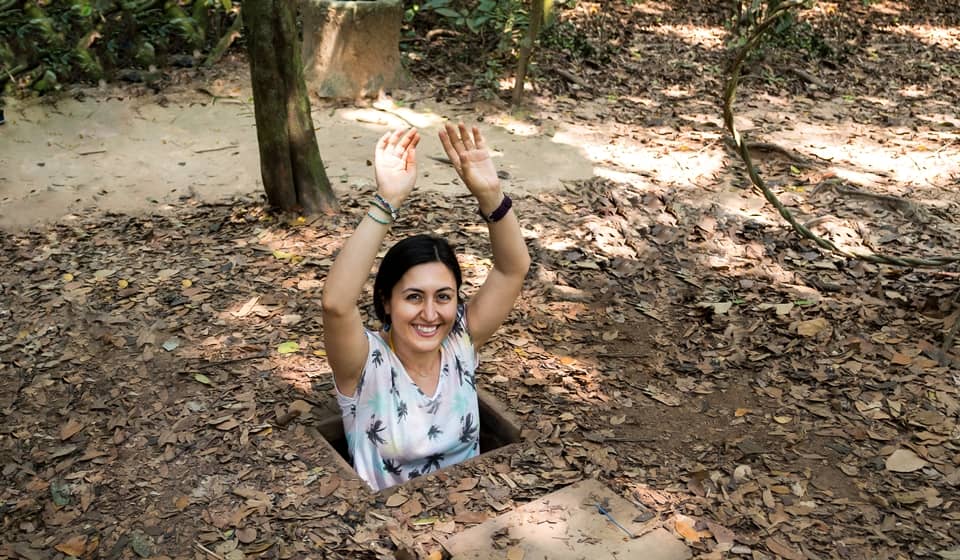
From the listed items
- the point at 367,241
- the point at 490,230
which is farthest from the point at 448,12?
the point at 367,241

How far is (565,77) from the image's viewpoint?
9.11 metres

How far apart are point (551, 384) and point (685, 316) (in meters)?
1.07

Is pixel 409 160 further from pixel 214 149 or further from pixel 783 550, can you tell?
pixel 214 149

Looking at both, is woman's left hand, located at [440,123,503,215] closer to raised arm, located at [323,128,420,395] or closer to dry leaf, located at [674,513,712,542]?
raised arm, located at [323,128,420,395]

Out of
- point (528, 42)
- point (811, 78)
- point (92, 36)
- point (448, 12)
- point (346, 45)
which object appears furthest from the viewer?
point (811, 78)

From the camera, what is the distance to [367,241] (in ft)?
9.41

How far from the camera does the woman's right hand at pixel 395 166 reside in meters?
2.88

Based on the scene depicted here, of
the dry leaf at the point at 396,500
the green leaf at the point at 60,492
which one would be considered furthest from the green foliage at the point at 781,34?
the green leaf at the point at 60,492

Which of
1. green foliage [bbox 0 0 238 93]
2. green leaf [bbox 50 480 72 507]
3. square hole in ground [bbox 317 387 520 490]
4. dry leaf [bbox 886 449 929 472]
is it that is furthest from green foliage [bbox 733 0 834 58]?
green leaf [bbox 50 480 72 507]

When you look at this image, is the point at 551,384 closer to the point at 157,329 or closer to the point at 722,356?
the point at 722,356

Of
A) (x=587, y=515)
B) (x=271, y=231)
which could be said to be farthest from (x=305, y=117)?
(x=587, y=515)

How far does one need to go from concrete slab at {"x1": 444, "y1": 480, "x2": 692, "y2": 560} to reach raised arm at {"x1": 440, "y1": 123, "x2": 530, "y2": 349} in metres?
0.71

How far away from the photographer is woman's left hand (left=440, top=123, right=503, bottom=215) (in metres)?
3.05

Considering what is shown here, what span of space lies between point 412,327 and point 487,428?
0.85 metres
